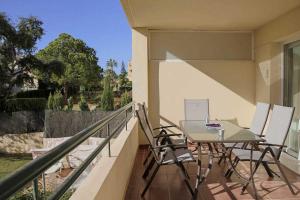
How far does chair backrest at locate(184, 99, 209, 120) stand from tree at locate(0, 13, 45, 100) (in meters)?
16.6

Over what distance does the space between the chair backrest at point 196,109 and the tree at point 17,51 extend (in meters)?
16.6

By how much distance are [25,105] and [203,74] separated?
14.5 meters

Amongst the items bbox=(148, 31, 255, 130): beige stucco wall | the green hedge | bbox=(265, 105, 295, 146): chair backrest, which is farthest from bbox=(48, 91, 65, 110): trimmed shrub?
bbox=(265, 105, 295, 146): chair backrest

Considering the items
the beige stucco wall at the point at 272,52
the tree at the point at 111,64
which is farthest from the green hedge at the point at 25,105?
the tree at the point at 111,64

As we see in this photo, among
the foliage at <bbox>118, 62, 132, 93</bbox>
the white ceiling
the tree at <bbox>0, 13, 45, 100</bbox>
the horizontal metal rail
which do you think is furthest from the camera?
the foliage at <bbox>118, 62, 132, 93</bbox>

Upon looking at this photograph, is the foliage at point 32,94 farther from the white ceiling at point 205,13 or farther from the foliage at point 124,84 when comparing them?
the white ceiling at point 205,13

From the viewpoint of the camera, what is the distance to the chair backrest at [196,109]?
17.4ft

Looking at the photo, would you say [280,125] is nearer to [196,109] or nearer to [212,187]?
[212,187]

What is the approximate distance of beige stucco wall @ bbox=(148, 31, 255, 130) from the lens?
247 inches

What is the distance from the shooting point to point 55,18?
44.2m

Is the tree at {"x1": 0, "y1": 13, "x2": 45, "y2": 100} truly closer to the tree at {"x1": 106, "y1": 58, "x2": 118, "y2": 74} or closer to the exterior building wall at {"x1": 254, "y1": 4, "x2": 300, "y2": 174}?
the exterior building wall at {"x1": 254, "y1": 4, "x2": 300, "y2": 174}

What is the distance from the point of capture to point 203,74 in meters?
6.33

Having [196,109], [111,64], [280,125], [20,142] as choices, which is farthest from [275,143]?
[111,64]

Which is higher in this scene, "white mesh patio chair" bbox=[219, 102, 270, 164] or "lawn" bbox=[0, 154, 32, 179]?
"white mesh patio chair" bbox=[219, 102, 270, 164]
